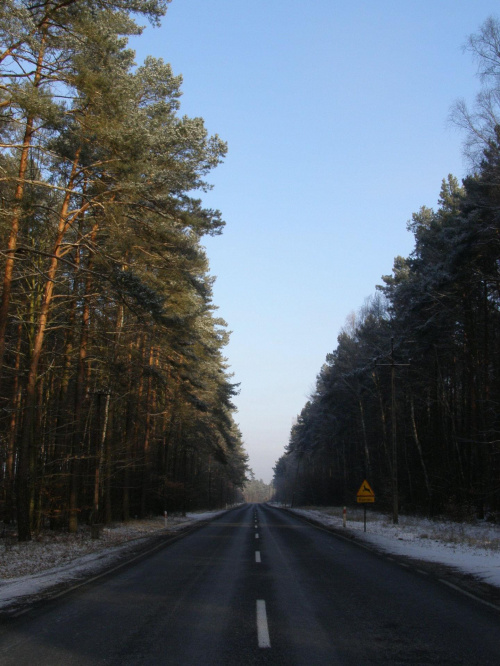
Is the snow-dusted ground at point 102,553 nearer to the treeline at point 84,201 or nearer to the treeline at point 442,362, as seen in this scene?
the treeline at point 84,201

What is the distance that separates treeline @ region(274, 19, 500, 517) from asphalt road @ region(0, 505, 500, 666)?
1457 centimetres

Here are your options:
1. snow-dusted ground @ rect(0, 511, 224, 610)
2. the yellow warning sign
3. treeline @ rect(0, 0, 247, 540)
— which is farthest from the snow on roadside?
treeline @ rect(0, 0, 247, 540)

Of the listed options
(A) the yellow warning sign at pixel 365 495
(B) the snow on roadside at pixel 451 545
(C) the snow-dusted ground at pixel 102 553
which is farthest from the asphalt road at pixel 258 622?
(A) the yellow warning sign at pixel 365 495

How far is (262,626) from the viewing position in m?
6.77

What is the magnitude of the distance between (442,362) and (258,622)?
99.0ft

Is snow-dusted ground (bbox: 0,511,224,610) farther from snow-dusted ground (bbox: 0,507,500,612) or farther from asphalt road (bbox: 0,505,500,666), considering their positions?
asphalt road (bbox: 0,505,500,666)

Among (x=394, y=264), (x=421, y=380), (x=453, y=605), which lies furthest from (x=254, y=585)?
(x=394, y=264)

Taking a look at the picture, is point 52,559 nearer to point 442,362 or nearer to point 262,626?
point 262,626

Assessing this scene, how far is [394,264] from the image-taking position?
150ft

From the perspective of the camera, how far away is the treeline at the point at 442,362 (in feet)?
74.9

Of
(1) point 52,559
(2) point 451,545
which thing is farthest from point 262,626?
(2) point 451,545

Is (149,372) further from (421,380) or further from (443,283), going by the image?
(421,380)

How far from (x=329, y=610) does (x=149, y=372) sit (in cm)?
1535

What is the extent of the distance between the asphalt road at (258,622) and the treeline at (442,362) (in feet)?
47.8
